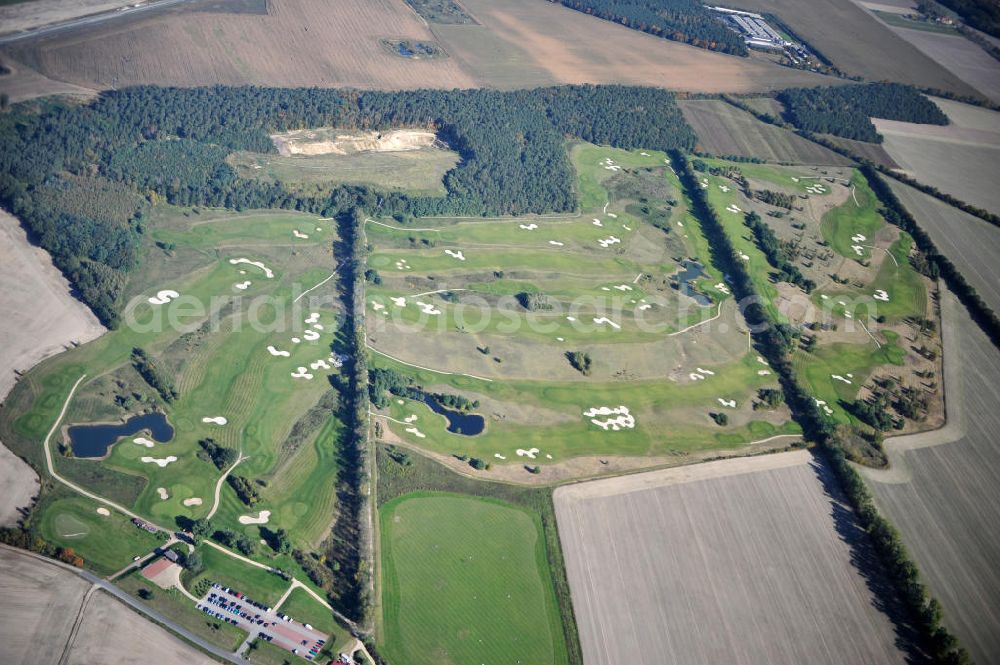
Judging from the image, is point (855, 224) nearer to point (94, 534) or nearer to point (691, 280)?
point (691, 280)

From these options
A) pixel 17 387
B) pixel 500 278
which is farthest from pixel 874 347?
pixel 17 387

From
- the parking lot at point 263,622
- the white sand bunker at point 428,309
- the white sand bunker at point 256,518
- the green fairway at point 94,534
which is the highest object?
the white sand bunker at point 428,309

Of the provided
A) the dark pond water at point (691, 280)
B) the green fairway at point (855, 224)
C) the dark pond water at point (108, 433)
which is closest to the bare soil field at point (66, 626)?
the dark pond water at point (108, 433)

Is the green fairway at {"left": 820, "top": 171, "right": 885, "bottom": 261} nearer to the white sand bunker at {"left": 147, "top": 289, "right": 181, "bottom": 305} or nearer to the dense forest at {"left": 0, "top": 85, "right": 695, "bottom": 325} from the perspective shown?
the dense forest at {"left": 0, "top": 85, "right": 695, "bottom": 325}

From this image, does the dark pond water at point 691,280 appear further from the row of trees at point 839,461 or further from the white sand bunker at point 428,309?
the white sand bunker at point 428,309

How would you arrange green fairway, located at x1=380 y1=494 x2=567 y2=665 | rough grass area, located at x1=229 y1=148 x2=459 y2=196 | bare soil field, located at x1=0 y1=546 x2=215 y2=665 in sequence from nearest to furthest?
bare soil field, located at x1=0 y1=546 x2=215 y2=665, green fairway, located at x1=380 y1=494 x2=567 y2=665, rough grass area, located at x1=229 y1=148 x2=459 y2=196

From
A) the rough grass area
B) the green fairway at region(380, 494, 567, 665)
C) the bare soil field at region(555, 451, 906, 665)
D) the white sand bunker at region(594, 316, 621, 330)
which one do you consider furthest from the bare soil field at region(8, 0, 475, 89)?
the bare soil field at region(555, 451, 906, 665)
